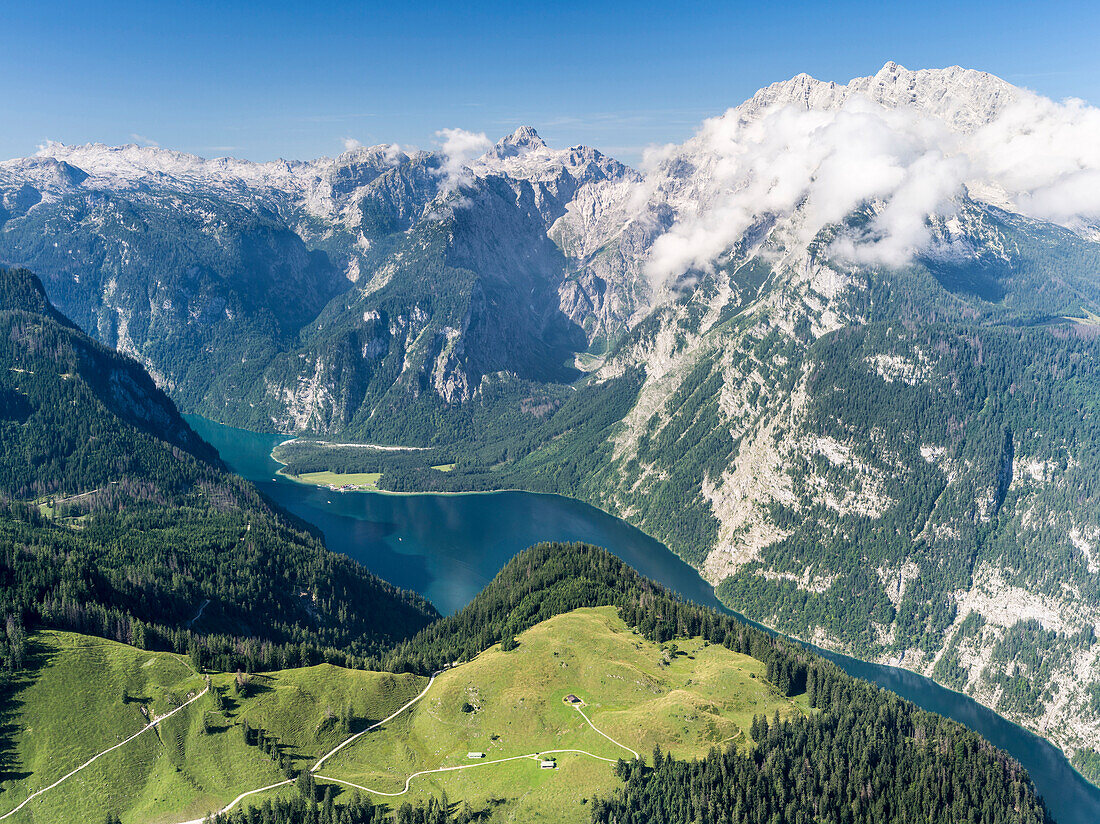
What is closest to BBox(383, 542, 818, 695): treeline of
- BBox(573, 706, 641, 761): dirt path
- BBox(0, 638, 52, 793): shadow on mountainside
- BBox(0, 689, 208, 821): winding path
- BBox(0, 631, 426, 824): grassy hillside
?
BBox(0, 631, 426, 824): grassy hillside

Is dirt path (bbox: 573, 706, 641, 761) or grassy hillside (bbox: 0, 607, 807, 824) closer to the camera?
grassy hillside (bbox: 0, 607, 807, 824)

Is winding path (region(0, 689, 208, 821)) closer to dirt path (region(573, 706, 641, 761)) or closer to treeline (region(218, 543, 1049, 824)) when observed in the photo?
treeline (region(218, 543, 1049, 824))

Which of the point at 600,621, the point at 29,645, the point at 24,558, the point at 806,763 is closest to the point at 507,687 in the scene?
the point at 600,621

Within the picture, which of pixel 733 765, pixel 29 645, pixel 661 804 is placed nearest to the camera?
pixel 661 804

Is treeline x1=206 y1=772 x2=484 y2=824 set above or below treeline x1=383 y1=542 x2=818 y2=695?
below

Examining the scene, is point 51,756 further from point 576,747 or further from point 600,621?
point 600,621

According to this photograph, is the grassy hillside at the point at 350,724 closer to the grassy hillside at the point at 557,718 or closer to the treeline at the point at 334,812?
the grassy hillside at the point at 557,718

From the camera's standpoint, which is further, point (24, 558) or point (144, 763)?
point (24, 558)

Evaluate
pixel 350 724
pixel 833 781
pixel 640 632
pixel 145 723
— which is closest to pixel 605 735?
pixel 833 781
